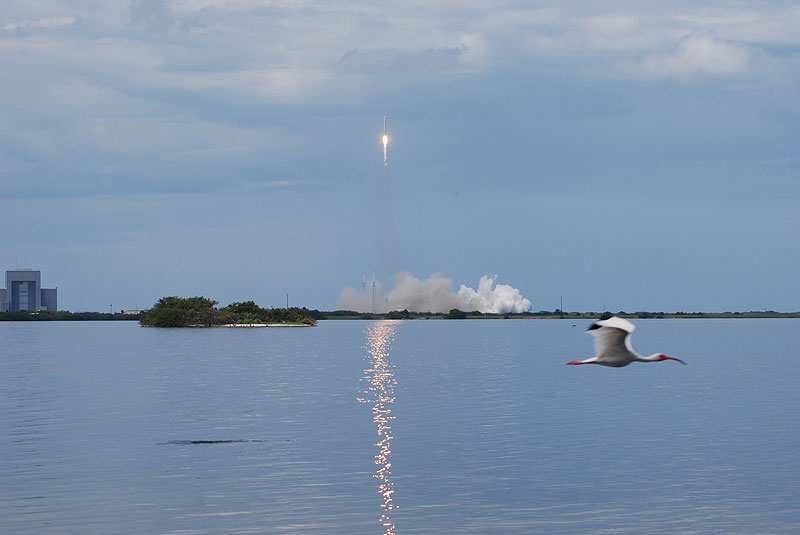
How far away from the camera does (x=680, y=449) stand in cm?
6378

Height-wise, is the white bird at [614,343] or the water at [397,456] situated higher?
the white bird at [614,343]

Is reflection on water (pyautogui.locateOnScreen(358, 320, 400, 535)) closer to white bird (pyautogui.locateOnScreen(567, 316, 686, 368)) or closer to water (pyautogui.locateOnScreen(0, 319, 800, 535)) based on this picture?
water (pyautogui.locateOnScreen(0, 319, 800, 535))

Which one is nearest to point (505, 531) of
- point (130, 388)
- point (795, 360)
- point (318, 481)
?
point (318, 481)

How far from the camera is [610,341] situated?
34938 millimetres

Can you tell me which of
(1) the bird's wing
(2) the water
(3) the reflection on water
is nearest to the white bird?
(1) the bird's wing

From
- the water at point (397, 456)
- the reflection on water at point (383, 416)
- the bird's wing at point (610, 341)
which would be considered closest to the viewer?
the bird's wing at point (610, 341)

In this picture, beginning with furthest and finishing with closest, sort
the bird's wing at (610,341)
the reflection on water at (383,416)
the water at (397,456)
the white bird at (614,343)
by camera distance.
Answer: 1. the reflection on water at (383,416)
2. the water at (397,456)
3. the bird's wing at (610,341)
4. the white bird at (614,343)

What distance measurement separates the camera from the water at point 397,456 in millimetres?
44812

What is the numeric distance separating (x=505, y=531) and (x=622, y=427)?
3390 centimetres

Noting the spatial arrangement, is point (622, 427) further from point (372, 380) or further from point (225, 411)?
point (372, 380)

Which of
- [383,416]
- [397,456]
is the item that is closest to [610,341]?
[397,456]

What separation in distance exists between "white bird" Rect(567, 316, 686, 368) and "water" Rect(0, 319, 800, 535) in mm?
10687

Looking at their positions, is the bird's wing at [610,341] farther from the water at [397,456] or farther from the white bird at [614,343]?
the water at [397,456]

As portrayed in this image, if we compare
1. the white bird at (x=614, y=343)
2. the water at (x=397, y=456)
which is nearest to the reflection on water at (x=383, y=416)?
the water at (x=397, y=456)
